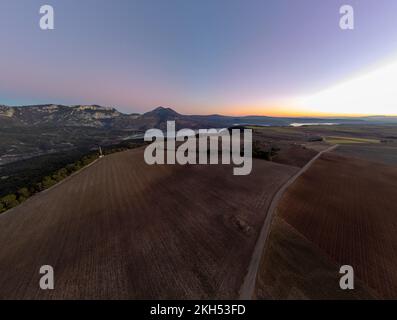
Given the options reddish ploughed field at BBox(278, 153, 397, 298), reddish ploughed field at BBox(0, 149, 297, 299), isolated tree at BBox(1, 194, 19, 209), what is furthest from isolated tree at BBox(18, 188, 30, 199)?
reddish ploughed field at BBox(278, 153, 397, 298)

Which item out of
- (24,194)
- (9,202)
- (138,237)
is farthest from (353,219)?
(24,194)

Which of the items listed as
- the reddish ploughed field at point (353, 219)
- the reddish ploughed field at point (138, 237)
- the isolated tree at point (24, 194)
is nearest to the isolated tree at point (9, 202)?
the isolated tree at point (24, 194)

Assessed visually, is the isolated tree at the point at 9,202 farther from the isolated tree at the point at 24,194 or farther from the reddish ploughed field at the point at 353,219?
→ the reddish ploughed field at the point at 353,219

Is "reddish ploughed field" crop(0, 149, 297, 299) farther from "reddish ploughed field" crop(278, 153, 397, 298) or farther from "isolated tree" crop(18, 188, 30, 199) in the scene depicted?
"reddish ploughed field" crop(278, 153, 397, 298)

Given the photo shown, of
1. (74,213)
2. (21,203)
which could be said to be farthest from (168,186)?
(21,203)

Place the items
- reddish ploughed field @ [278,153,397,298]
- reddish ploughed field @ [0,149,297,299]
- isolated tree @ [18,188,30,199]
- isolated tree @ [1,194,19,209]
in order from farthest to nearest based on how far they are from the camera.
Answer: isolated tree @ [18,188,30,199]
isolated tree @ [1,194,19,209]
reddish ploughed field @ [278,153,397,298]
reddish ploughed field @ [0,149,297,299]
